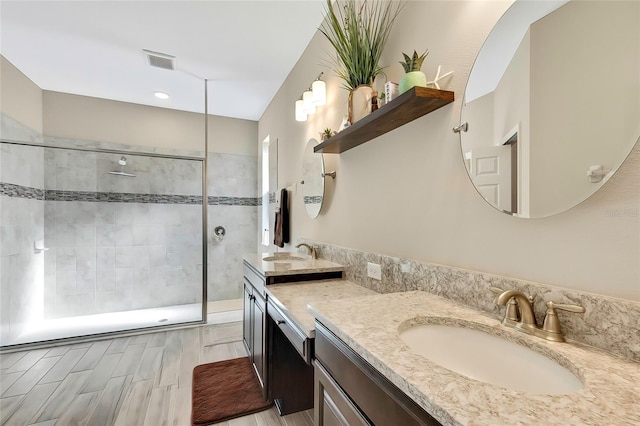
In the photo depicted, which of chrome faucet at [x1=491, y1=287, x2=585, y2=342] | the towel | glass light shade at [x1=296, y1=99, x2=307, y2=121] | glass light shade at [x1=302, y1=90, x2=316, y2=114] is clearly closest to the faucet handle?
chrome faucet at [x1=491, y1=287, x2=585, y2=342]

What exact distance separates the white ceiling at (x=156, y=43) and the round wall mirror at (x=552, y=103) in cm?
160

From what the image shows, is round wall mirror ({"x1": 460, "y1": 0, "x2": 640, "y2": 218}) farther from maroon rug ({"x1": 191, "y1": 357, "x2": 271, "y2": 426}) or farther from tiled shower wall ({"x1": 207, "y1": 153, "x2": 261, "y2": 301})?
tiled shower wall ({"x1": 207, "y1": 153, "x2": 261, "y2": 301})

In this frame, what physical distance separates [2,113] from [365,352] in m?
3.86

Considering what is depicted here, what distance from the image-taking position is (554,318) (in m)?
0.67

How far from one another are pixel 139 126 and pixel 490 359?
4.29 meters

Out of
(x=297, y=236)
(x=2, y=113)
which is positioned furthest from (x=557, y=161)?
(x=2, y=113)

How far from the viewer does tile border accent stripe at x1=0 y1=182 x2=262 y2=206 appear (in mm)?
2777

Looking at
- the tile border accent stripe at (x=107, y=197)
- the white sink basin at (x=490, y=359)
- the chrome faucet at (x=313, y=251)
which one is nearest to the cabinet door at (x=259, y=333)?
the chrome faucet at (x=313, y=251)

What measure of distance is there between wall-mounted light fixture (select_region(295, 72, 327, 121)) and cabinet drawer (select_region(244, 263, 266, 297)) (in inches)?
51.2

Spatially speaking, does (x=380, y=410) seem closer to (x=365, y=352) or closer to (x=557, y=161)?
(x=365, y=352)

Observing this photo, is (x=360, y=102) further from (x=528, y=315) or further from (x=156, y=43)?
(x=156, y=43)

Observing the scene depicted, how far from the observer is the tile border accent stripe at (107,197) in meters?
2.78

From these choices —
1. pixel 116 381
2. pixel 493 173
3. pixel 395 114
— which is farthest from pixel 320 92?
pixel 116 381

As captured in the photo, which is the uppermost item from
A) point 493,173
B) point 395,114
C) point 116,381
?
point 395,114
